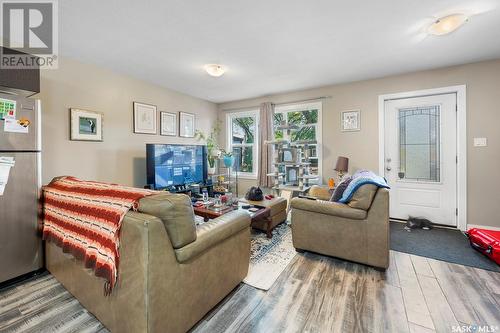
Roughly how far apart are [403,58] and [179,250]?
11.3 ft

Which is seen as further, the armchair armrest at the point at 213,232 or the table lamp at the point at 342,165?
the table lamp at the point at 342,165

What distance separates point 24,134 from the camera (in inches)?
74.7

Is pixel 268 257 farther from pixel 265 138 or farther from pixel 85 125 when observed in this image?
pixel 85 125

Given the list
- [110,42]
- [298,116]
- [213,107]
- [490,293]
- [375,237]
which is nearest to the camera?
[490,293]

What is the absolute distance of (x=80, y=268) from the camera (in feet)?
5.05

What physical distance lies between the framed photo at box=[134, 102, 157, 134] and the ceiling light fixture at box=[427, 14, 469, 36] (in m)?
3.81

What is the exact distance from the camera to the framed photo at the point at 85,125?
9.19 ft

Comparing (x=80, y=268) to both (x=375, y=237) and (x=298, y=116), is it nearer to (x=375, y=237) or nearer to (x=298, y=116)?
(x=375, y=237)

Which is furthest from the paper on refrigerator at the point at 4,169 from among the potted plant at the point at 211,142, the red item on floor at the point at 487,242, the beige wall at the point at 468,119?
the red item on floor at the point at 487,242

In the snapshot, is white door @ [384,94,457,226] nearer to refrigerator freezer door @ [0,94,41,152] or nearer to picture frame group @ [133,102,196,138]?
picture frame group @ [133,102,196,138]

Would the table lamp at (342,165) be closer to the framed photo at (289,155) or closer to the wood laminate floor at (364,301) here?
the framed photo at (289,155)

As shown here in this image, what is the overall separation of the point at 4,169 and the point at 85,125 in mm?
1278

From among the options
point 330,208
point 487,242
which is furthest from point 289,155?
point 487,242

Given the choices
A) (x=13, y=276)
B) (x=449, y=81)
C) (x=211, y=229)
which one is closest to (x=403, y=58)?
(x=449, y=81)
